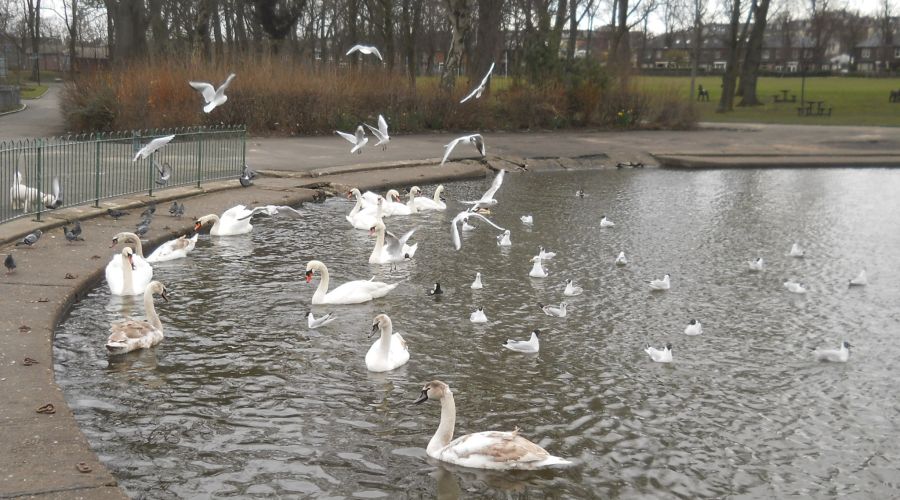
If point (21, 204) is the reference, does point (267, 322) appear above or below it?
below

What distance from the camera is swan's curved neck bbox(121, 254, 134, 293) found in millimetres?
12492

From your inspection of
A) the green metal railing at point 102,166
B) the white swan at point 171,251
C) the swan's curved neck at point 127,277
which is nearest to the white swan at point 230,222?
the white swan at point 171,251

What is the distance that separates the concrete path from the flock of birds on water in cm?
1165

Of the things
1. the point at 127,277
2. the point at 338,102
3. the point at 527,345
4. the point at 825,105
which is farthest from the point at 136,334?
the point at 825,105

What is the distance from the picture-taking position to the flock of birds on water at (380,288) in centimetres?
773

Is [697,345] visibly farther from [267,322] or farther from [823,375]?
[267,322]

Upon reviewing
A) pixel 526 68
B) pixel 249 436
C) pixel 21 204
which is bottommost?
pixel 249 436

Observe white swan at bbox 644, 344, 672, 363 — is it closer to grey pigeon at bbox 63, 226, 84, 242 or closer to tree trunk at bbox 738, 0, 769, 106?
grey pigeon at bbox 63, 226, 84, 242

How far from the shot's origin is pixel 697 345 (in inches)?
438

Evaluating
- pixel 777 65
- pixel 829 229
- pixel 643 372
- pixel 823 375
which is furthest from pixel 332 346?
pixel 777 65

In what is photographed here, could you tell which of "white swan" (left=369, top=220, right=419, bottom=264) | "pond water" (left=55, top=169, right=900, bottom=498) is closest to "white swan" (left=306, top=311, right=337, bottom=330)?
"pond water" (left=55, top=169, right=900, bottom=498)

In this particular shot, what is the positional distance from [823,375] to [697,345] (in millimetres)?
1469

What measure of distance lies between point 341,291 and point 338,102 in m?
21.9

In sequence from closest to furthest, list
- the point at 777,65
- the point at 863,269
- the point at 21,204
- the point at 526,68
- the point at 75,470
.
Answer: the point at 75,470, the point at 863,269, the point at 21,204, the point at 526,68, the point at 777,65
